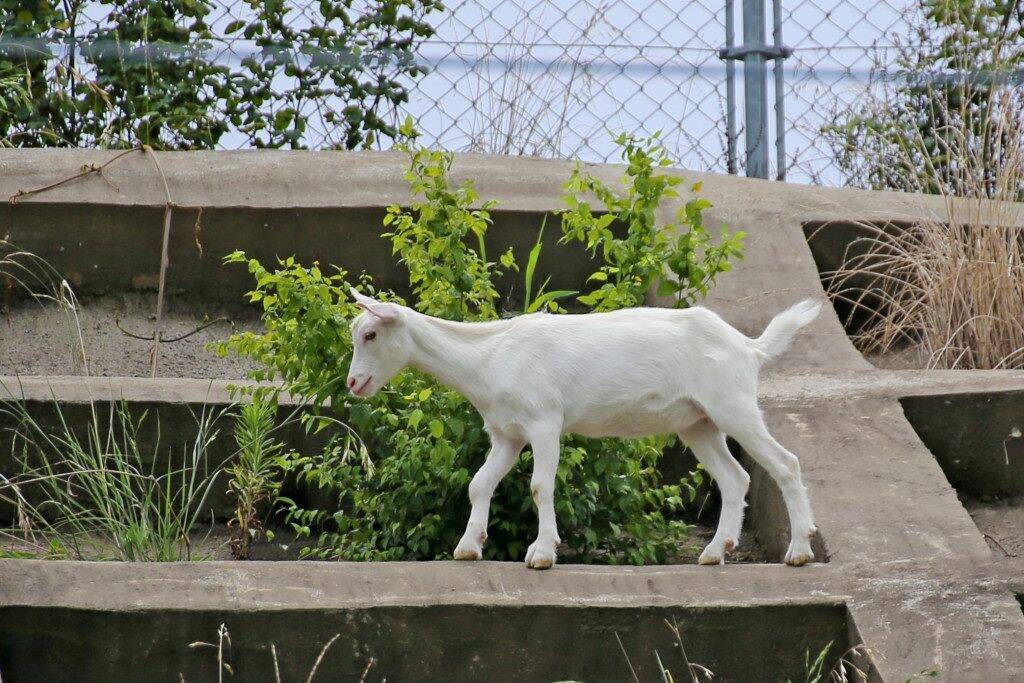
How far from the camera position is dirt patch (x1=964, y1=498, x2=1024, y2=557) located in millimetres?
5148

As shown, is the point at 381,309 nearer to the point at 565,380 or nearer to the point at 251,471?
the point at 565,380

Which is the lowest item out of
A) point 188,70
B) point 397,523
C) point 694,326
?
point 397,523

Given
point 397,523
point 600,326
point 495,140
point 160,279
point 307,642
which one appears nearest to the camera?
point 307,642

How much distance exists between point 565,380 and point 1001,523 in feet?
6.70

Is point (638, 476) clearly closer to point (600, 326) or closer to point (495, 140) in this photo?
point (600, 326)

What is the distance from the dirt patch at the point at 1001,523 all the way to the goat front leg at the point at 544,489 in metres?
1.78

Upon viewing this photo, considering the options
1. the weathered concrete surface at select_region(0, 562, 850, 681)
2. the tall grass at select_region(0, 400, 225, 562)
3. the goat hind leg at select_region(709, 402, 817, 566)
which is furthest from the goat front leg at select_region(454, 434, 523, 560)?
the tall grass at select_region(0, 400, 225, 562)

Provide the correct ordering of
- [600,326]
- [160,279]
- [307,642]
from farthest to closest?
[160,279]
[600,326]
[307,642]

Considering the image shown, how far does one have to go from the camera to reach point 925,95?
8.30 meters

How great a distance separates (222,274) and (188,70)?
1818 mm

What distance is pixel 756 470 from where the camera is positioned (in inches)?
211

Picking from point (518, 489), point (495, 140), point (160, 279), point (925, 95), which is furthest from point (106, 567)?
point (925, 95)

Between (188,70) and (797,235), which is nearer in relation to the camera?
(797,235)

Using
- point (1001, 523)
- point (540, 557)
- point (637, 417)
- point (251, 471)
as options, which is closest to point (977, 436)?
point (1001, 523)
